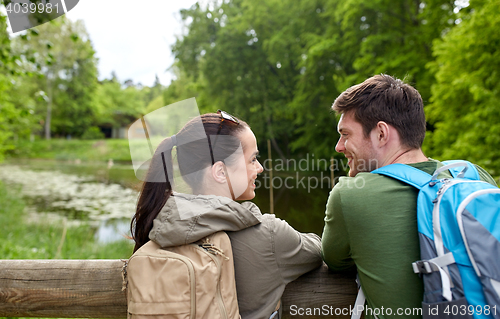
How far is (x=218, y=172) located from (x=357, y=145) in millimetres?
576

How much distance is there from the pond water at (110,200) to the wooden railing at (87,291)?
0.74 feet

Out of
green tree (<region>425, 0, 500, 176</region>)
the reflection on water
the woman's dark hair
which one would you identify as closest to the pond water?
the reflection on water

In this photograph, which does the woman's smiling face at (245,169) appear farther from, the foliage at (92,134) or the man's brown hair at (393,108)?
the foliage at (92,134)

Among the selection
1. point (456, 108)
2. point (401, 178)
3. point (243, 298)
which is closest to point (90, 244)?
point (243, 298)

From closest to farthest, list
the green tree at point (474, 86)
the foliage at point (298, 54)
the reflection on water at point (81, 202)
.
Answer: the green tree at point (474, 86), the reflection on water at point (81, 202), the foliage at point (298, 54)

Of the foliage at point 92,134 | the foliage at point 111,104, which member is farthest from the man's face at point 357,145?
the foliage at point 92,134

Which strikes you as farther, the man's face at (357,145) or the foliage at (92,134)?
the foliage at (92,134)

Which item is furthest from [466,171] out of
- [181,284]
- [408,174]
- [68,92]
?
[68,92]

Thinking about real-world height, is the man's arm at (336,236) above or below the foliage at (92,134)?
above

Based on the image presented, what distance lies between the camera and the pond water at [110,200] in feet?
12.3

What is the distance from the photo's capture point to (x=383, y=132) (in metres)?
1.28

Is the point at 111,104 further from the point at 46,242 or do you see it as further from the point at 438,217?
the point at 438,217

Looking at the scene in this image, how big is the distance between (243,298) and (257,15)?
14.5 metres

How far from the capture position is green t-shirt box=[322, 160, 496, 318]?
107 centimetres
